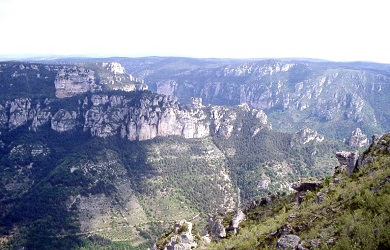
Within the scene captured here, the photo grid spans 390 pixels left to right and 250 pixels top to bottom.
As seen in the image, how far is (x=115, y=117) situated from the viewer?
15762cm

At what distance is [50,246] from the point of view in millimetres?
89438

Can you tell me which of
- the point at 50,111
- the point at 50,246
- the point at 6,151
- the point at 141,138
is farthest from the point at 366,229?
the point at 50,111

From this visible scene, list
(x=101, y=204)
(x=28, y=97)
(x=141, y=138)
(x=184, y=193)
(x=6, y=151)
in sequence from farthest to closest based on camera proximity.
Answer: (x=28, y=97)
(x=141, y=138)
(x=6, y=151)
(x=184, y=193)
(x=101, y=204)

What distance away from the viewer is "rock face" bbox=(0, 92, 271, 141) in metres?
154

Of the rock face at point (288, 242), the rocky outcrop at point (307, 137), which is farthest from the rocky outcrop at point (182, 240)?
the rocky outcrop at point (307, 137)

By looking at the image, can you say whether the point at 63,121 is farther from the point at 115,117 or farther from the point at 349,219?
the point at 349,219

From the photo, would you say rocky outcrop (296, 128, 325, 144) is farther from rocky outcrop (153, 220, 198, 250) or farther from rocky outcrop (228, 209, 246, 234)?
rocky outcrop (153, 220, 198, 250)

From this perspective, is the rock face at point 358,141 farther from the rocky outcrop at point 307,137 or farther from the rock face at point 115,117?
the rock face at point 115,117

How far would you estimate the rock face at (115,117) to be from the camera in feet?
506

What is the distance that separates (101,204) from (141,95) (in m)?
66.3

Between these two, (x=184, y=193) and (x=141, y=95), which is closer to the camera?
(x=184, y=193)

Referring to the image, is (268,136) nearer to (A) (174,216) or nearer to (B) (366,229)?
(A) (174,216)

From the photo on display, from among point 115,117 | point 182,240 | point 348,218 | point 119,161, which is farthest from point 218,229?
point 115,117

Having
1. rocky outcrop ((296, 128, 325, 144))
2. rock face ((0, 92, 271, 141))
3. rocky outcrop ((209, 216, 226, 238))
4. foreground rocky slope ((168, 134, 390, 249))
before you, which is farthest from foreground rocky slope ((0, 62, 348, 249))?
foreground rocky slope ((168, 134, 390, 249))
